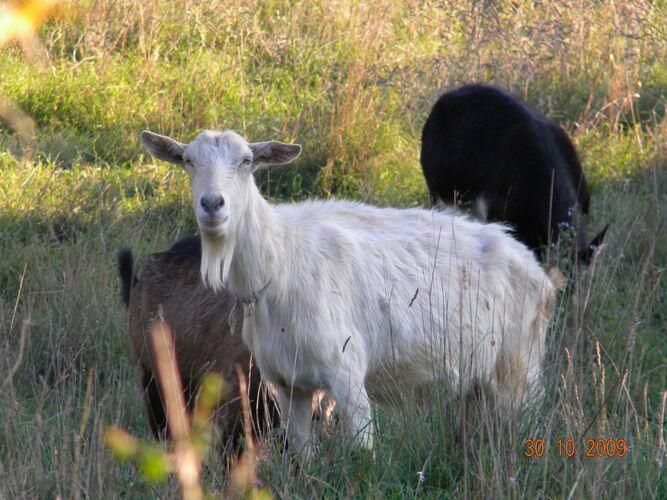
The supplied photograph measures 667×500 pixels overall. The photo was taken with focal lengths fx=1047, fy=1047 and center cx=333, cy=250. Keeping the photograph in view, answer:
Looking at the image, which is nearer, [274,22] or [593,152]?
[593,152]

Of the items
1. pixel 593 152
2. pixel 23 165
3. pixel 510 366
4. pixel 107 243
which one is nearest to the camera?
pixel 510 366

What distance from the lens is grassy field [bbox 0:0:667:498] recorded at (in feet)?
18.1

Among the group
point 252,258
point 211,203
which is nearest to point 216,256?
point 252,258

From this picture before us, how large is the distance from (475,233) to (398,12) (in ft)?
18.0

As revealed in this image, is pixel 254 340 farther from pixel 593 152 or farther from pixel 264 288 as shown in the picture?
pixel 593 152

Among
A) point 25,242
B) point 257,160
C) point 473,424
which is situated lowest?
point 25,242

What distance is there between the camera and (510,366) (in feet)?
15.1

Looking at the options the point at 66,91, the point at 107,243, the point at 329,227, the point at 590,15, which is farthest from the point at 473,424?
the point at 590,15

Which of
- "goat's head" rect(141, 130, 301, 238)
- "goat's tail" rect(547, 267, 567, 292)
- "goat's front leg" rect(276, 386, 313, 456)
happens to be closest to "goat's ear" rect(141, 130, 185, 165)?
"goat's head" rect(141, 130, 301, 238)

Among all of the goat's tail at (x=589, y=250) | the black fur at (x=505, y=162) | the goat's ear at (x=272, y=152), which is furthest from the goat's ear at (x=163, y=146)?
the black fur at (x=505, y=162)

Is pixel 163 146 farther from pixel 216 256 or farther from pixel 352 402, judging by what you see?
pixel 352 402

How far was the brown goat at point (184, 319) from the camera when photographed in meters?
4.77

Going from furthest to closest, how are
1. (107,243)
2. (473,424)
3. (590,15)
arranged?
(590,15) < (107,243) < (473,424)

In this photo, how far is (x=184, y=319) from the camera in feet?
16.3
